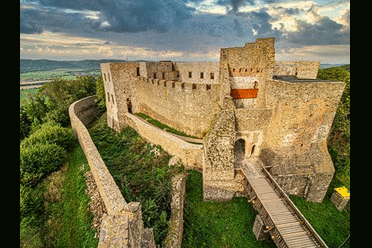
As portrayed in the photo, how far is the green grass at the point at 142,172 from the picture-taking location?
1048 cm

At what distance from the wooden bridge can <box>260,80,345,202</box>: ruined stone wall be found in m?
1.73

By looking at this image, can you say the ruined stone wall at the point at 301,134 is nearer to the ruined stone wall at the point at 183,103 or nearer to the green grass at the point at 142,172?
the ruined stone wall at the point at 183,103

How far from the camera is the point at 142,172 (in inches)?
575

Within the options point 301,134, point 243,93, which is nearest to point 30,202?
point 243,93

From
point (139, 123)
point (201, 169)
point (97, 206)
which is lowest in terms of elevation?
point (97, 206)

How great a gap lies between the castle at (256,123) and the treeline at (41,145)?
26.2 feet

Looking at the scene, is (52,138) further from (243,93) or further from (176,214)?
(243,93)

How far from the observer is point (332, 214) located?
501 inches

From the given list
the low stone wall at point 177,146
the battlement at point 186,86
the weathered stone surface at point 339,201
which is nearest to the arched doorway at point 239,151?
the low stone wall at point 177,146
